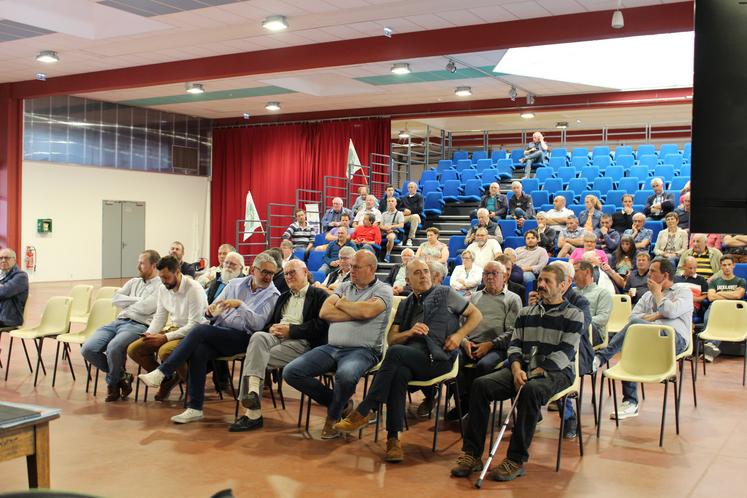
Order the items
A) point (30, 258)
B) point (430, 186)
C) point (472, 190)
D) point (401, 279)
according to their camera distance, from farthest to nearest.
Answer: point (30, 258), point (430, 186), point (472, 190), point (401, 279)

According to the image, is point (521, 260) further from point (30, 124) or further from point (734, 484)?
point (30, 124)

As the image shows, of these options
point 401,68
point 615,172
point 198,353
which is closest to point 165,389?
point 198,353

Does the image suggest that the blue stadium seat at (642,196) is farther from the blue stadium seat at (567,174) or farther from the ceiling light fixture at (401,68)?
the ceiling light fixture at (401,68)

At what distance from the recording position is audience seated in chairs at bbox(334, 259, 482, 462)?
4.25 m

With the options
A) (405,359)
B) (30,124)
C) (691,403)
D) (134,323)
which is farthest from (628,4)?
(30,124)

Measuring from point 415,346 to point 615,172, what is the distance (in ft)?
28.9

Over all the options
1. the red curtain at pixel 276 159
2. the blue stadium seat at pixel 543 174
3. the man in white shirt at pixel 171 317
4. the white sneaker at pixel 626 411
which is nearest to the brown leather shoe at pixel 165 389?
the man in white shirt at pixel 171 317

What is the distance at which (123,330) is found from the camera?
18.6 feet

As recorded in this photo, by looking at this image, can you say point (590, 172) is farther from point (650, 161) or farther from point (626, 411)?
point (626, 411)

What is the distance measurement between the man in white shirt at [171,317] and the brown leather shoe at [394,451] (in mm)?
1935

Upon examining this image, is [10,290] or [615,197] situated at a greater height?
[615,197]

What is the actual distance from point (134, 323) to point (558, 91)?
9.54 m

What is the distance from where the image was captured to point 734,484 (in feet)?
12.3

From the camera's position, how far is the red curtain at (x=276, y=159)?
15633 millimetres
